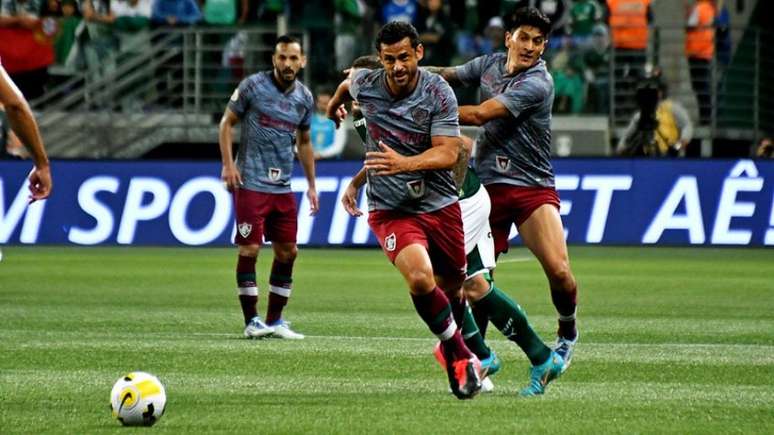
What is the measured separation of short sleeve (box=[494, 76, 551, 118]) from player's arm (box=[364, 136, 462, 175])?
784 millimetres

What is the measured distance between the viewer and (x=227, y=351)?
40.8 ft

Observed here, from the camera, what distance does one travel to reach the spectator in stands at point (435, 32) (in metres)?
27.6

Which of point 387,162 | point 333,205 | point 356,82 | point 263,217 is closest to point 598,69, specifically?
point 333,205

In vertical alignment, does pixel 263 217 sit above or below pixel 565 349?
below

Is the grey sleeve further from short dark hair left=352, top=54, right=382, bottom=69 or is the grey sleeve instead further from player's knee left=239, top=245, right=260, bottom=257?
short dark hair left=352, top=54, right=382, bottom=69

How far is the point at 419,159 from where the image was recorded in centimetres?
959

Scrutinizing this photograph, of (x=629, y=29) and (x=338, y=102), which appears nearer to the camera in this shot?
(x=338, y=102)

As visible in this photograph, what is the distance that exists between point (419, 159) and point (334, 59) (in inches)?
753

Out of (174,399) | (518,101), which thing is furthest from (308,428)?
(518,101)

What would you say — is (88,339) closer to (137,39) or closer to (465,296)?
(465,296)

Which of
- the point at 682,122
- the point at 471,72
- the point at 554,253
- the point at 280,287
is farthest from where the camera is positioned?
the point at 682,122

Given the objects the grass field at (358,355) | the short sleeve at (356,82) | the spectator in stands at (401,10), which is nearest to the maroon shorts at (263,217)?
the grass field at (358,355)

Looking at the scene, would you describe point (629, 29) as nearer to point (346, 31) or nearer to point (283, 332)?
point (346, 31)

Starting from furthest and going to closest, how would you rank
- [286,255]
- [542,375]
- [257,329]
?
1. [286,255]
2. [257,329]
3. [542,375]
